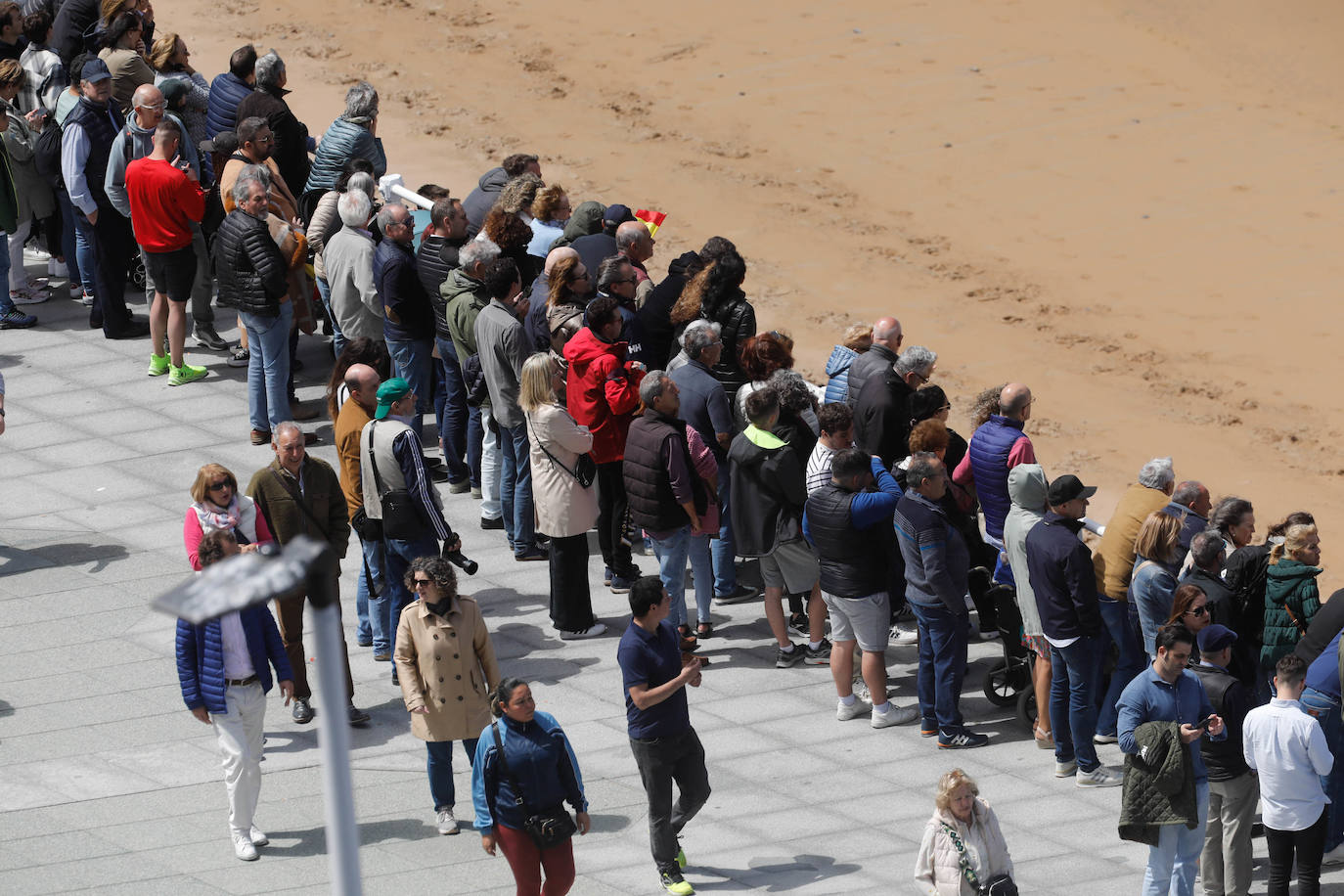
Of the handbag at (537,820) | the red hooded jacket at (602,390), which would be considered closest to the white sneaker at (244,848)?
the handbag at (537,820)

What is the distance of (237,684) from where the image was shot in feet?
29.3

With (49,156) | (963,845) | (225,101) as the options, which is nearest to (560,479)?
(963,845)

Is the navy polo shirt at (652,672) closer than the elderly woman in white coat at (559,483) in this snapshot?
Yes

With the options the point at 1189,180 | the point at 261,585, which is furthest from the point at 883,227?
the point at 261,585

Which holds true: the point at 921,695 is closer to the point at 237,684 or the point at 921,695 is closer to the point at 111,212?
the point at 237,684

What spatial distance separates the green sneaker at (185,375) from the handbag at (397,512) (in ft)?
14.0

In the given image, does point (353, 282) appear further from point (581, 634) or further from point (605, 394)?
point (581, 634)

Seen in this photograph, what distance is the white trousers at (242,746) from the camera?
892 cm

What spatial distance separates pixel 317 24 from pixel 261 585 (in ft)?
76.7

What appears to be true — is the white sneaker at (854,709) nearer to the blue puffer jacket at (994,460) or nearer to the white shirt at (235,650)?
the blue puffer jacket at (994,460)

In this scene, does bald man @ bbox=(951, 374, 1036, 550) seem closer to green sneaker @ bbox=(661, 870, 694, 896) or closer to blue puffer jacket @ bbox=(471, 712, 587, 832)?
green sneaker @ bbox=(661, 870, 694, 896)

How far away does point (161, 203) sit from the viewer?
13070 millimetres

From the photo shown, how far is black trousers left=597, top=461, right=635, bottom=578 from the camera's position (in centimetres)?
1122

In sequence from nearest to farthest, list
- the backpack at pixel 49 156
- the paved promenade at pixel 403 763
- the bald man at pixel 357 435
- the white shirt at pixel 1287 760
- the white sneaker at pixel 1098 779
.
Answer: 1. the white shirt at pixel 1287 760
2. the paved promenade at pixel 403 763
3. the white sneaker at pixel 1098 779
4. the bald man at pixel 357 435
5. the backpack at pixel 49 156
